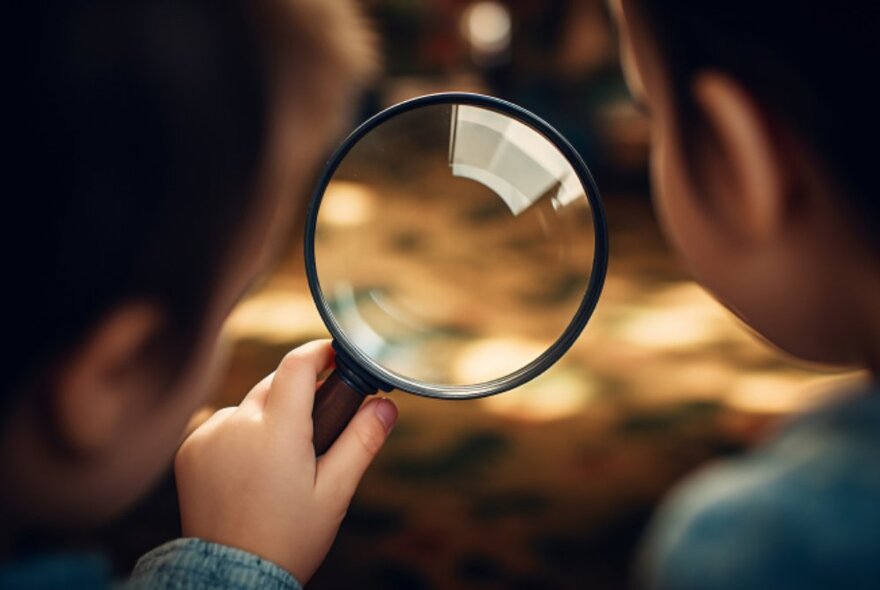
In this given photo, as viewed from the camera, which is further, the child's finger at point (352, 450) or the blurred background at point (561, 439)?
the blurred background at point (561, 439)

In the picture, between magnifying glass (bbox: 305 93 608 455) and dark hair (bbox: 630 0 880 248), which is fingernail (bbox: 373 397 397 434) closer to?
magnifying glass (bbox: 305 93 608 455)

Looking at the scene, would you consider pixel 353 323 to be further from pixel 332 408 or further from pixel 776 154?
pixel 776 154

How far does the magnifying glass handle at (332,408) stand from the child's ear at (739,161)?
28cm

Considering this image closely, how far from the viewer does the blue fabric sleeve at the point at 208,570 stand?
498mm

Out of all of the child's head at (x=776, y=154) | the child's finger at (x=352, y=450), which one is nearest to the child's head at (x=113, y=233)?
the child's finger at (x=352, y=450)

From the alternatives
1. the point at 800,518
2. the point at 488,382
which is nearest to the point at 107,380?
the point at 488,382

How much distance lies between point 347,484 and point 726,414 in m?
1.29

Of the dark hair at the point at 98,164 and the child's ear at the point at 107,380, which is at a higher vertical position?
the dark hair at the point at 98,164

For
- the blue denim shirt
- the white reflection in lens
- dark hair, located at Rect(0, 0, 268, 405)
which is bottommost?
the blue denim shirt

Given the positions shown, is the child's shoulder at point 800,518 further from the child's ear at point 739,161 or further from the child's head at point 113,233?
the child's head at point 113,233

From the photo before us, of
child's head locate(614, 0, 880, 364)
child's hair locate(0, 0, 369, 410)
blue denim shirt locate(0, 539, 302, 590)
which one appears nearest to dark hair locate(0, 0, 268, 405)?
child's hair locate(0, 0, 369, 410)

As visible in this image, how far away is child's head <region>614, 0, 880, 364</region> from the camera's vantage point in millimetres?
509

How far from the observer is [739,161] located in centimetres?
56

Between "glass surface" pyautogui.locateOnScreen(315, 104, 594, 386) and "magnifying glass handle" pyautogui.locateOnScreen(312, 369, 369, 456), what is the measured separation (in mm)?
27
